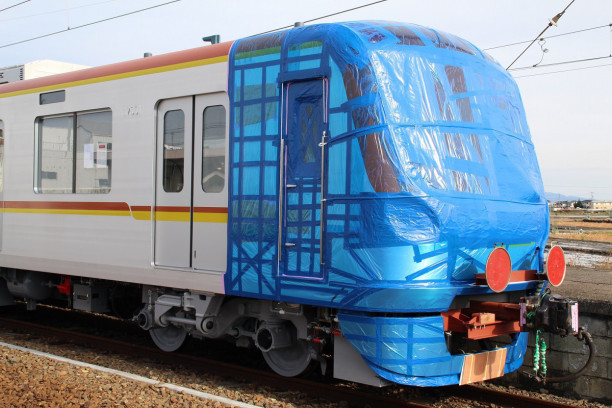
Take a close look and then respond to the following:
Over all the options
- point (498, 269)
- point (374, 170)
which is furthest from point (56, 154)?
point (498, 269)

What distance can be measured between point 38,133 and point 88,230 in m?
1.82

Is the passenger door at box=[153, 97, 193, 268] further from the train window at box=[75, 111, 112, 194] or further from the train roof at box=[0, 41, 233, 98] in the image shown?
the train window at box=[75, 111, 112, 194]

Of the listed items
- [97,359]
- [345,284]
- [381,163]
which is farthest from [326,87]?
[97,359]

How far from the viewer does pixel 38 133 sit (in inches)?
342

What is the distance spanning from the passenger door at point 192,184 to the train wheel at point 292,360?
1059 millimetres

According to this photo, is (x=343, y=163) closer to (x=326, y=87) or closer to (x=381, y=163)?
(x=381, y=163)

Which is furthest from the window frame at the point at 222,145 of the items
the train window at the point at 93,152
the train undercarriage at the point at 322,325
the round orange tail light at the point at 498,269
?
the round orange tail light at the point at 498,269

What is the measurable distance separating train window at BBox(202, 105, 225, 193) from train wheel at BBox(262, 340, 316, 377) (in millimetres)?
1739

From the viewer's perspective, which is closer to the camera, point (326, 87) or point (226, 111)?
point (326, 87)

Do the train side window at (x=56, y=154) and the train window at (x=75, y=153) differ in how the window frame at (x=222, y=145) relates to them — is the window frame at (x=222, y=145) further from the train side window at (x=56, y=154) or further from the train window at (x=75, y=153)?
the train side window at (x=56, y=154)

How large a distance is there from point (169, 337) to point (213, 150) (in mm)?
2505

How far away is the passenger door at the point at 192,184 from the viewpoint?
652cm

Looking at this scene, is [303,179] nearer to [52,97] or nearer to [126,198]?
[126,198]

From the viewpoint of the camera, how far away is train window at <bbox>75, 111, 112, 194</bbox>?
7664 millimetres
